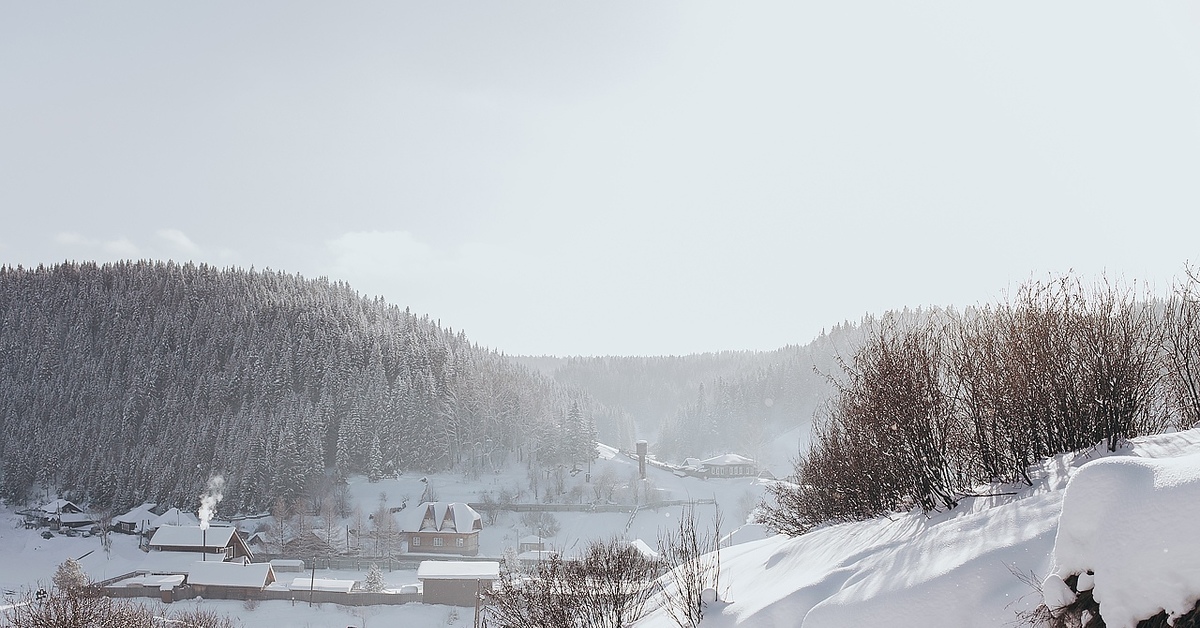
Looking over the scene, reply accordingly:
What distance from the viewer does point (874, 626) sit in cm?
593

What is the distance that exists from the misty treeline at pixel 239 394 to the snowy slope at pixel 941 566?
72484 mm

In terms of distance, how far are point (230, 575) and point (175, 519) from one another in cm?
3272

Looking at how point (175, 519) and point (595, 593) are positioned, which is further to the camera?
point (175, 519)

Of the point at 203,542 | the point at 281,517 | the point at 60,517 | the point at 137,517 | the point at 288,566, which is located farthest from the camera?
the point at 60,517

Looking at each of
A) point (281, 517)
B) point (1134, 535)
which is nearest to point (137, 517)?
point (281, 517)

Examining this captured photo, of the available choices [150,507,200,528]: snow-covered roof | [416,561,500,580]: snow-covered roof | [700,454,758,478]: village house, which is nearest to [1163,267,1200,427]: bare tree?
[416,561,500,580]: snow-covered roof

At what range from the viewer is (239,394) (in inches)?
3607

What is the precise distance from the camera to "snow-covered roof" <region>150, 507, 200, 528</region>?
212 feet

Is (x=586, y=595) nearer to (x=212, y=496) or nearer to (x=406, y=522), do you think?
(x=406, y=522)

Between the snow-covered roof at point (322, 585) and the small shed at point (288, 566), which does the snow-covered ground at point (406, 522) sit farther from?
the small shed at point (288, 566)

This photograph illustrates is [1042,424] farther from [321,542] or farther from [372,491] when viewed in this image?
[372,491]

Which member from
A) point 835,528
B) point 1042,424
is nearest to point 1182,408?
point 1042,424

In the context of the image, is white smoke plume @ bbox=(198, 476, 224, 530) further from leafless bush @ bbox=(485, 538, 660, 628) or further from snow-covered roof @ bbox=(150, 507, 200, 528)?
leafless bush @ bbox=(485, 538, 660, 628)

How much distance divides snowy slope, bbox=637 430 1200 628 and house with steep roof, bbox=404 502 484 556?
5044 cm
